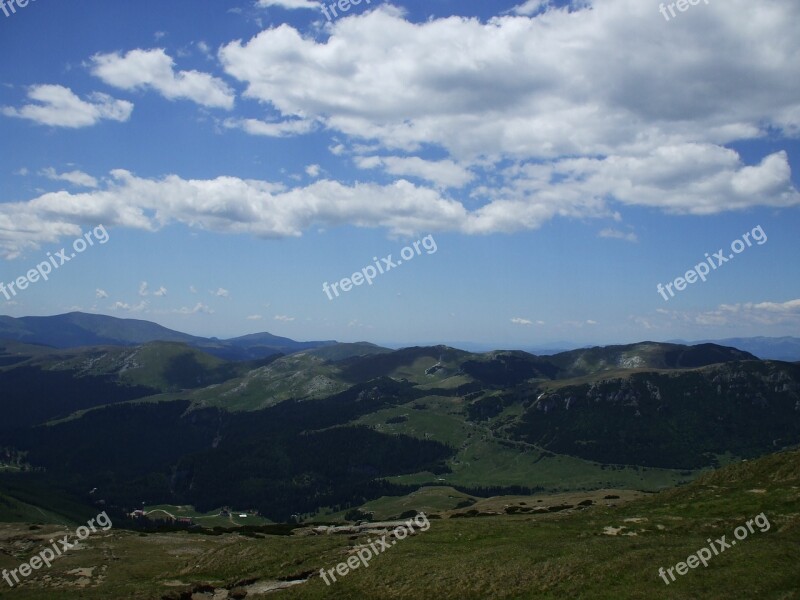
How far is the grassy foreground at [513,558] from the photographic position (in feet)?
136

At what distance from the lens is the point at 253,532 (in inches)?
3371

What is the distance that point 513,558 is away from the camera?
4856cm

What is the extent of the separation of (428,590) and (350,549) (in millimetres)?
17578

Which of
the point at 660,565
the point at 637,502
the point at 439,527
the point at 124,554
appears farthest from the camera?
the point at 637,502

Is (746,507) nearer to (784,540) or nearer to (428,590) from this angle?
(784,540)

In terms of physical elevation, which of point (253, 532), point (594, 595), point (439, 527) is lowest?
point (253, 532)

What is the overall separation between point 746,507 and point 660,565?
80.0ft

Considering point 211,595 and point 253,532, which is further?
point 253,532

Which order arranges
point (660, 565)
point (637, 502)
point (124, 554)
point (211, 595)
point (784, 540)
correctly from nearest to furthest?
point (660, 565) < point (784, 540) < point (211, 595) < point (124, 554) < point (637, 502)

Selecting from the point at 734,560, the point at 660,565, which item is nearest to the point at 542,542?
the point at 660,565

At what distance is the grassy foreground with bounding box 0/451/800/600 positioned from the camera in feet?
136

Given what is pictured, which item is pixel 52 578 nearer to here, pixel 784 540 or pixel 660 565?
pixel 660 565

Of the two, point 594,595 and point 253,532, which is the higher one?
point 594,595

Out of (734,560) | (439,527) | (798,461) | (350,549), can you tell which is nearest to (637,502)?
(798,461)
